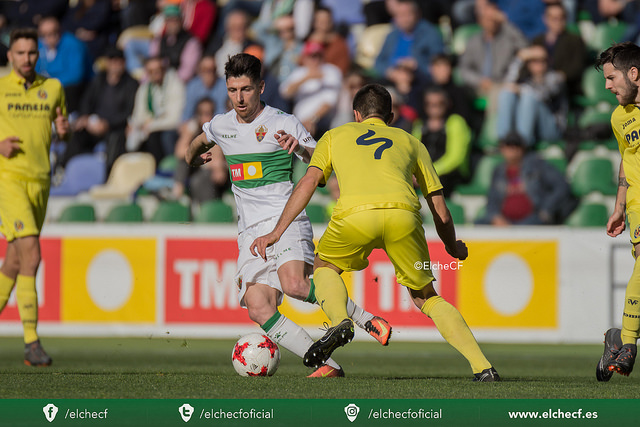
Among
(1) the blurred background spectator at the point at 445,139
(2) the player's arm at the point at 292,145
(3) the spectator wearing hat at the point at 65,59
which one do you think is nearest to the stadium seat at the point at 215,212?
(1) the blurred background spectator at the point at 445,139

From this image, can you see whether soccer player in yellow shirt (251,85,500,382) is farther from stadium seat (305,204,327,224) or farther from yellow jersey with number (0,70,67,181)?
stadium seat (305,204,327,224)

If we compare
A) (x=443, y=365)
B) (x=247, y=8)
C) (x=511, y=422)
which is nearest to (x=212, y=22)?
(x=247, y=8)

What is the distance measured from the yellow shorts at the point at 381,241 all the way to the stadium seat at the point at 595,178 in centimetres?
595

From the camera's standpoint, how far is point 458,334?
584cm

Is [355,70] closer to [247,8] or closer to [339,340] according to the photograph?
[247,8]

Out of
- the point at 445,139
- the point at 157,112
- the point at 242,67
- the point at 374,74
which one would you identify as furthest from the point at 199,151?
the point at 157,112

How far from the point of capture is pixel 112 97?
13.7 m

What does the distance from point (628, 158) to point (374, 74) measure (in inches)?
274

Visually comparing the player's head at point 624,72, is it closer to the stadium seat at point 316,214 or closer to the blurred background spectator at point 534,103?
the stadium seat at point 316,214

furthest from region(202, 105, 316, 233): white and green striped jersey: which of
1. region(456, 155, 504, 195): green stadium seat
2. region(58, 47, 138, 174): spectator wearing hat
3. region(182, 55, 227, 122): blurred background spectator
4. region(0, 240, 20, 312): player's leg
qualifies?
region(58, 47, 138, 174): spectator wearing hat

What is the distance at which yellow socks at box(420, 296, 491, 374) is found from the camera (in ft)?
19.2

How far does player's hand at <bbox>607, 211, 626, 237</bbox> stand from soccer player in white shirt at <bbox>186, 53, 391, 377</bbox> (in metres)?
1.90

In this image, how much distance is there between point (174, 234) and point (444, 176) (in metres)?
3.04

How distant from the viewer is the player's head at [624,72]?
20.6 ft
